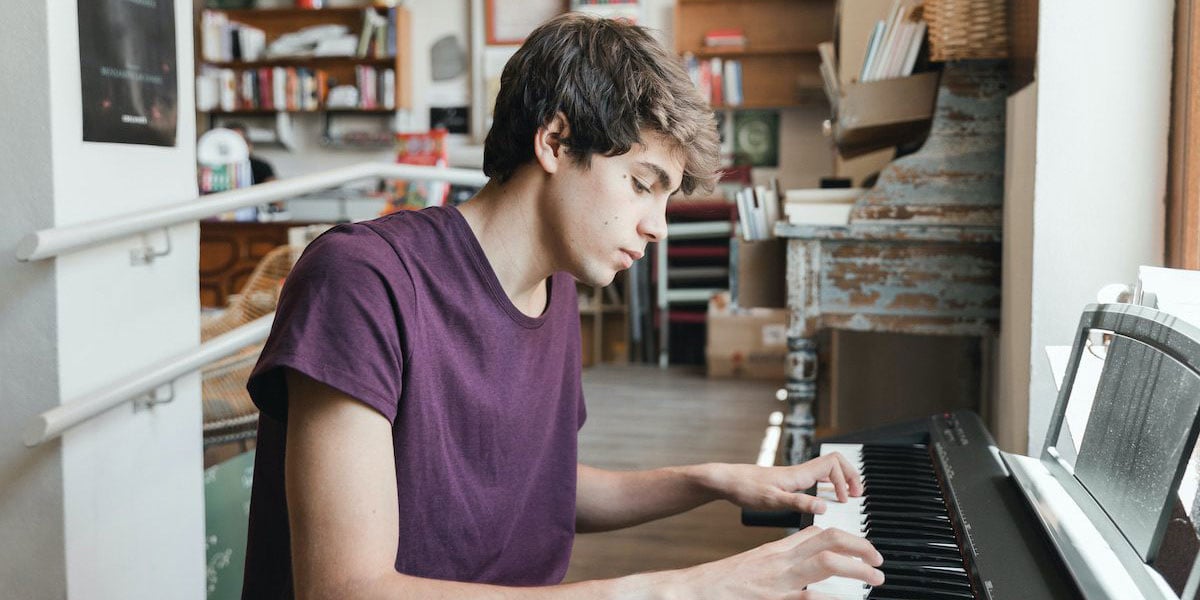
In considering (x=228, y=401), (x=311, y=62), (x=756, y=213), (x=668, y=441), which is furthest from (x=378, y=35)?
(x=756, y=213)

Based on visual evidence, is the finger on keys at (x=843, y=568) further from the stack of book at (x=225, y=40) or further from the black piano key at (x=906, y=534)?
the stack of book at (x=225, y=40)

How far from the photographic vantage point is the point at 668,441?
4.30m

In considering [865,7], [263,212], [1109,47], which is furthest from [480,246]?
[263,212]

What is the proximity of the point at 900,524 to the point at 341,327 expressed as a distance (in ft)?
2.04

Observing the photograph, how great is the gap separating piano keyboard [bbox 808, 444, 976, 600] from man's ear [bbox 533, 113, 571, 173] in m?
Result: 0.49

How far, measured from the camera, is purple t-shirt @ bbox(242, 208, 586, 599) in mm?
950

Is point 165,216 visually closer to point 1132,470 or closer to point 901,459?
point 901,459

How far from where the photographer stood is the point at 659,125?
112cm

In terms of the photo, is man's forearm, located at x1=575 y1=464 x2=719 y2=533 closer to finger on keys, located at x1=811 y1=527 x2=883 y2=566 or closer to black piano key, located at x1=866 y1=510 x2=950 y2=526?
black piano key, located at x1=866 y1=510 x2=950 y2=526

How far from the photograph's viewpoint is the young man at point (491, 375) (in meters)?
0.91

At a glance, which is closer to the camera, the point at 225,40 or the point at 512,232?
the point at 512,232

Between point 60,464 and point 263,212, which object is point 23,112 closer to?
point 60,464

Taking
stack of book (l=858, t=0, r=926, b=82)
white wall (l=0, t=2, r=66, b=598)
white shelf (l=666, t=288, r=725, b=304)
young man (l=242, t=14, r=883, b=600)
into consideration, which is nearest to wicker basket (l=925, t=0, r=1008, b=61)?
stack of book (l=858, t=0, r=926, b=82)

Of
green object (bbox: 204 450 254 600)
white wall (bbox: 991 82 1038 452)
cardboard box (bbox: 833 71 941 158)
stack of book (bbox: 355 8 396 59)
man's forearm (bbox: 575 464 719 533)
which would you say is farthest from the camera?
stack of book (bbox: 355 8 396 59)
